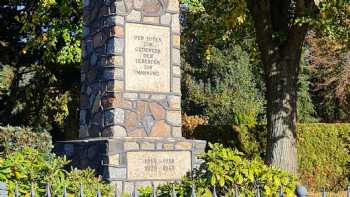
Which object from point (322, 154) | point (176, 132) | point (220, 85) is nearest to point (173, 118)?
point (176, 132)

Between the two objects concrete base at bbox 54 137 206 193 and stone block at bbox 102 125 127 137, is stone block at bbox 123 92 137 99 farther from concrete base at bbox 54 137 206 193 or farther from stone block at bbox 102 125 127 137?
concrete base at bbox 54 137 206 193

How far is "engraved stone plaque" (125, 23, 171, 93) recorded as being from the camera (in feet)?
32.2

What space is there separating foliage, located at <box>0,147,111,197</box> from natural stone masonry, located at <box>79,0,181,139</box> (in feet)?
7.35

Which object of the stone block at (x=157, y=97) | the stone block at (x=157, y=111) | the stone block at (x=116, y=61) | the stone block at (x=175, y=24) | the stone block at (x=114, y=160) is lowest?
the stone block at (x=114, y=160)

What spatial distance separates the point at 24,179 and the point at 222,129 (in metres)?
10.9

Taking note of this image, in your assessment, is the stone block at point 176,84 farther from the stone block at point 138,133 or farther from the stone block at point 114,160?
the stone block at point 114,160

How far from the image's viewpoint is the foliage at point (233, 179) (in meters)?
Answer: 6.59

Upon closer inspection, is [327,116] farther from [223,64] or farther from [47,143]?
[47,143]

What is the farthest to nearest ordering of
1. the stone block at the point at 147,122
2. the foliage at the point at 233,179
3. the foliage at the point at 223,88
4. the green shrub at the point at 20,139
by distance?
1. the foliage at the point at 223,88
2. the green shrub at the point at 20,139
3. the stone block at the point at 147,122
4. the foliage at the point at 233,179

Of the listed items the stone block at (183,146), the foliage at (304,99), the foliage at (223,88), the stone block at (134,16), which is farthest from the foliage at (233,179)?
the foliage at (304,99)

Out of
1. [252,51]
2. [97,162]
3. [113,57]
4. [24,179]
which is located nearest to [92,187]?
[24,179]

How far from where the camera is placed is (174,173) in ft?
31.9

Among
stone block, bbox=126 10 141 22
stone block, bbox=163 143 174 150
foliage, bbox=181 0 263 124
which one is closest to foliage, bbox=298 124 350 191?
stone block, bbox=163 143 174 150

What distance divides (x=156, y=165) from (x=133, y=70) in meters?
1.64
